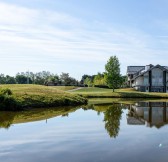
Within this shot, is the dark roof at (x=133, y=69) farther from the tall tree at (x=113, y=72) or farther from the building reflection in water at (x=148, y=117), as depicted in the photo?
the building reflection in water at (x=148, y=117)

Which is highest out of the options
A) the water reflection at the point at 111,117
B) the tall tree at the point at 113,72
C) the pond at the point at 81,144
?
the tall tree at the point at 113,72

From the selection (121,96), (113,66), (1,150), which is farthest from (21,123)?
(113,66)

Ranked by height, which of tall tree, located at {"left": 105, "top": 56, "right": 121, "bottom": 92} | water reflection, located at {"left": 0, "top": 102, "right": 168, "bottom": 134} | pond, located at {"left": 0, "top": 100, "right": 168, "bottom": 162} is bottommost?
pond, located at {"left": 0, "top": 100, "right": 168, "bottom": 162}

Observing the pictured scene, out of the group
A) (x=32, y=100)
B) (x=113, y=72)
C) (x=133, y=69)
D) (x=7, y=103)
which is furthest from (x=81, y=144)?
(x=133, y=69)

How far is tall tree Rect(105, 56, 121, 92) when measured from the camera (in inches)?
3442

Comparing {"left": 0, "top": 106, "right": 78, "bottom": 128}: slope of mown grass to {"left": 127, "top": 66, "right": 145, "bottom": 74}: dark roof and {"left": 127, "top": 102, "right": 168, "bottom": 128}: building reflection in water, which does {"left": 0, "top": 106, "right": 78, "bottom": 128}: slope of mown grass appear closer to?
{"left": 127, "top": 102, "right": 168, "bottom": 128}: building reflection in water

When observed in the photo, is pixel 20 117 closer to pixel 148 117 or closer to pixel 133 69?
pixel 148 117

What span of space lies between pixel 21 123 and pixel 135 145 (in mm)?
12231

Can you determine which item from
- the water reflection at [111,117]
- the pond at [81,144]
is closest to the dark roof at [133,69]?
the water reflection at [111,117]

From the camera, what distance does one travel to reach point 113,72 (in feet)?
288

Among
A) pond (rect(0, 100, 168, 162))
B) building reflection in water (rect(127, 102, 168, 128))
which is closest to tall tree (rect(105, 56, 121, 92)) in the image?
building reflection in water (rect(127, 102, 168, 128))

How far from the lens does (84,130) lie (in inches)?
903

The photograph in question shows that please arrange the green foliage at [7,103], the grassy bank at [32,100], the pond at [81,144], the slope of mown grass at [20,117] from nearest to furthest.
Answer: the pond at [81,144] → the slope of mown grass at [20,117] → the green foliage at [7,103] → the grassy bank at [32,100]

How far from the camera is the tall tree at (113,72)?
87.4m
